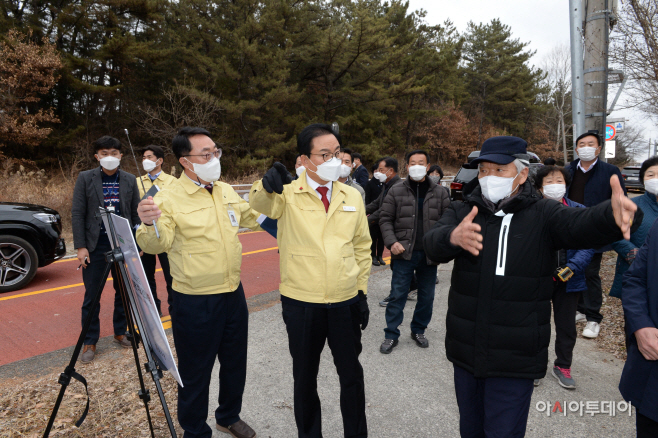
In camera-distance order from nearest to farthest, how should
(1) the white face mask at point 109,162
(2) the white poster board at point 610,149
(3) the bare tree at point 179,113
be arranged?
(1) the white face mask at point 109,162
(2) the white poster board at point 610,149
(3) the bare tree at point 179,113

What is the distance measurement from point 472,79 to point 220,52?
1201 inches

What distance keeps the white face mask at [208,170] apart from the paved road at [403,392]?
6.06ft

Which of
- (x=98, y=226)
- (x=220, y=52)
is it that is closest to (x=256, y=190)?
(x=98, y=226)

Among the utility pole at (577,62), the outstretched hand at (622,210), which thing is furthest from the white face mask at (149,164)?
the utility pole at (577,62)

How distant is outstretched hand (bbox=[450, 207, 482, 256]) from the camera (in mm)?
1982

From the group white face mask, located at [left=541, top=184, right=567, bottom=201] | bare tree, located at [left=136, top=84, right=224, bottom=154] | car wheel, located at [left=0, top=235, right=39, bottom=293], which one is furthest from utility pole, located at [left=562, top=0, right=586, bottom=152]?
bare tree, located at [left=136, top=84, right=224, bottom=154]

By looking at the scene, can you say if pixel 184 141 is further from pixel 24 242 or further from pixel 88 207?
pixel 24 242

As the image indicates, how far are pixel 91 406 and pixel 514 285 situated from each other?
3169 millimetres

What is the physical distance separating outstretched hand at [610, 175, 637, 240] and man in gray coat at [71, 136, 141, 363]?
397cm

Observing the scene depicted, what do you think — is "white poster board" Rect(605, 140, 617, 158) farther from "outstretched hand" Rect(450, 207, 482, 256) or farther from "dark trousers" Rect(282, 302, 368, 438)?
"dark trousers" Rect(282, 302, 368, 438)

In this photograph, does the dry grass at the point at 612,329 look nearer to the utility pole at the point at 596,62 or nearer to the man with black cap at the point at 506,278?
the utility pole at the point at 596,62

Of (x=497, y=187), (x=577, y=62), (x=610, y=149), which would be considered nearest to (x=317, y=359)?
(x=497, y=187)

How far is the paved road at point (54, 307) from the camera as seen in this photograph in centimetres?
438

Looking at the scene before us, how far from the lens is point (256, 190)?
2.51 meters
